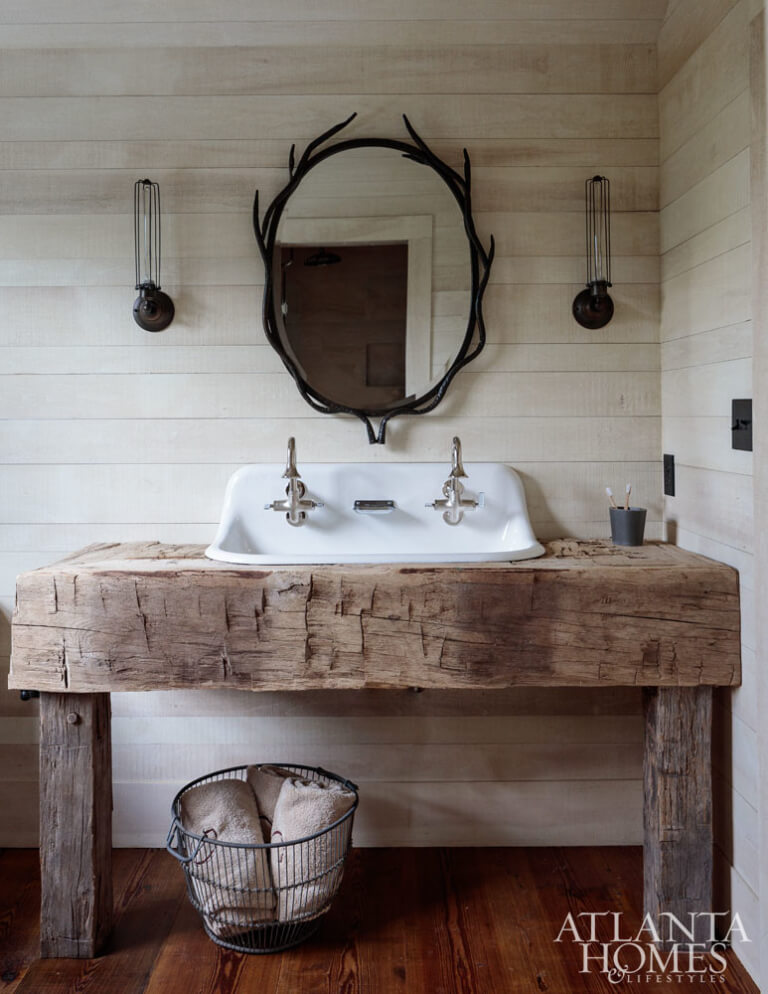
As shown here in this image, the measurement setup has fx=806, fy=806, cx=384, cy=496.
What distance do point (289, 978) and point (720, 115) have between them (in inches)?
77.0

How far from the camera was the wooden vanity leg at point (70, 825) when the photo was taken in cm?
164

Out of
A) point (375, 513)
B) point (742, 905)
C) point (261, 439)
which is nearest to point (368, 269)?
point (261, 439)

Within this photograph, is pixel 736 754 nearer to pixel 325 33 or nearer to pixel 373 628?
pixel 373 628

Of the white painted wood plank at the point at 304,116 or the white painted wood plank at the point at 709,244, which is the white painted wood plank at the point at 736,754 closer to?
the white painted wood plank at the point at 709,244

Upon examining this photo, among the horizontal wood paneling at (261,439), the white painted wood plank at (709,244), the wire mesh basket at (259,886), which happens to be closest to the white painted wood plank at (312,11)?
the white painted wood plank at (709,244)

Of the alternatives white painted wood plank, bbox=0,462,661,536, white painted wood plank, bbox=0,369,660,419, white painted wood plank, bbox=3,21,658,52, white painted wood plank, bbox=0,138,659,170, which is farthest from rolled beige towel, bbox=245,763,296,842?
white painted wood plank, bbox=3,21,658,52

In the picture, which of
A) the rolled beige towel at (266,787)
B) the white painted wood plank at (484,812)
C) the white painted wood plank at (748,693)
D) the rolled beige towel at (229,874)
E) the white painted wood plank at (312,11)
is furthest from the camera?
the white painted wood plank at (484,812)

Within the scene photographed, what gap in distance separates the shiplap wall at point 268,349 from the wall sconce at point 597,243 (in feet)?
0.08

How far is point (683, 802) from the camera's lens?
65.1 inches

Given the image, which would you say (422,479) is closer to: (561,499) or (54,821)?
(561,499)

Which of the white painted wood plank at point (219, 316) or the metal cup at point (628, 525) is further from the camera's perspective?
the white painted wood plank at point (219, 316)

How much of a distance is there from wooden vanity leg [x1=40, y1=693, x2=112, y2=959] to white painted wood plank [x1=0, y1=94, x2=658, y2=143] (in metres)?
1.39

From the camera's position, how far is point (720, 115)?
168cm

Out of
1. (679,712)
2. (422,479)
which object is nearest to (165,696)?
(422,479)
